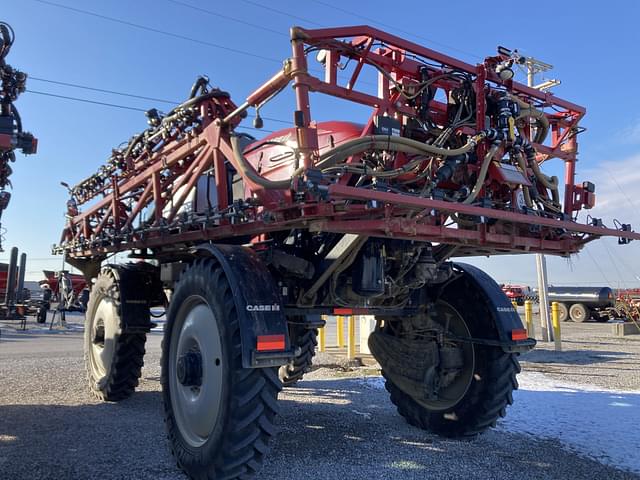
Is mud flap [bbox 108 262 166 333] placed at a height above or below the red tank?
below

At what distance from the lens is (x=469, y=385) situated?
5391 millimetres

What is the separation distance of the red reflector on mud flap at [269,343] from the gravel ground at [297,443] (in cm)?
108

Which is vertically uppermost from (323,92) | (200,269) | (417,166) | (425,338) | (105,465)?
(323,92)

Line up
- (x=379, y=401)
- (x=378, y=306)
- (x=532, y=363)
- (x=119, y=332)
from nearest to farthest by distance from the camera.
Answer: (x=378, y=306) → (x=119, y=332) → (x=379, y=401) → (x=532, y=363)

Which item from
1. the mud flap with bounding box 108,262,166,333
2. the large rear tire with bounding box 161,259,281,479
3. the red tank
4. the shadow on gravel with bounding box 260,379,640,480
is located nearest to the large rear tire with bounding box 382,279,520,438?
the shadow on gravel with bounding box 260,379,640,480

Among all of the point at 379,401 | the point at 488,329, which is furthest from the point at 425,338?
the point at 379,401

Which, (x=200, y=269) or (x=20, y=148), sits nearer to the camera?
(x=20, y=148)

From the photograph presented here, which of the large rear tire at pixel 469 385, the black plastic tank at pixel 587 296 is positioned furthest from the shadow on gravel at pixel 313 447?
the black plastic tank at pixel 587 296

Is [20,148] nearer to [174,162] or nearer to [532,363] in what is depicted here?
[174,162]

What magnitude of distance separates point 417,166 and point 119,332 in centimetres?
434

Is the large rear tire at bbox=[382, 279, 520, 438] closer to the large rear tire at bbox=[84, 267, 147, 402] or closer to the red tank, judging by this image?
the red tank

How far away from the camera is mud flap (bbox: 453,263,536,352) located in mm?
5121

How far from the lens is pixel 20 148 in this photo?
163 inches

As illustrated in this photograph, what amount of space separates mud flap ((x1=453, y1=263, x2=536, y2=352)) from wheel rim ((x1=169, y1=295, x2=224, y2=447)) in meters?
2.71
